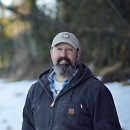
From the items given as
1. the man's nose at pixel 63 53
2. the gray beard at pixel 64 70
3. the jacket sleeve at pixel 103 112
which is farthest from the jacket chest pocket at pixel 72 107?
the man's nose at pixel 63 53

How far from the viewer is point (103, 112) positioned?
265cm

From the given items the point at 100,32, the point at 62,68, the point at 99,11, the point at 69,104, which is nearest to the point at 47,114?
the point at 69,104

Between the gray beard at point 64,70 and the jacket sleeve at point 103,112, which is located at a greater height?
the gray beard at point 64,70

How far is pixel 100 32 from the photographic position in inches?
344

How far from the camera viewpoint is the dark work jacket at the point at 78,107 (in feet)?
8.74

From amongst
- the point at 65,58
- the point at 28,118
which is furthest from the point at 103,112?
the point at 28,118

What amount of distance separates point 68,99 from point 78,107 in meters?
0.15

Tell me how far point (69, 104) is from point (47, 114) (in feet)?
0.95

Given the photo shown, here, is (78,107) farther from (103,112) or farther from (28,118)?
(28,118)

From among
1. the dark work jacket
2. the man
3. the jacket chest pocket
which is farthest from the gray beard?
the jacket chest pocket

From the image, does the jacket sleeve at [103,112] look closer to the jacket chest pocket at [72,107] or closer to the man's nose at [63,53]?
the jacket chest pocket at [72,107]

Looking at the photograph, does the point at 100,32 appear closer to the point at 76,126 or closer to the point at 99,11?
the point at 99,11

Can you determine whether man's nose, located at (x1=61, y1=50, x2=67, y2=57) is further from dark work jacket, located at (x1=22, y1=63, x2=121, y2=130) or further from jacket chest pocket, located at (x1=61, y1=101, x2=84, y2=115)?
jacket chest pocket, located at (x1=61, y1=101, x2=84, y2=115)

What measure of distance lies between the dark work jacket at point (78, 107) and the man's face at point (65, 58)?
0.11 metres
